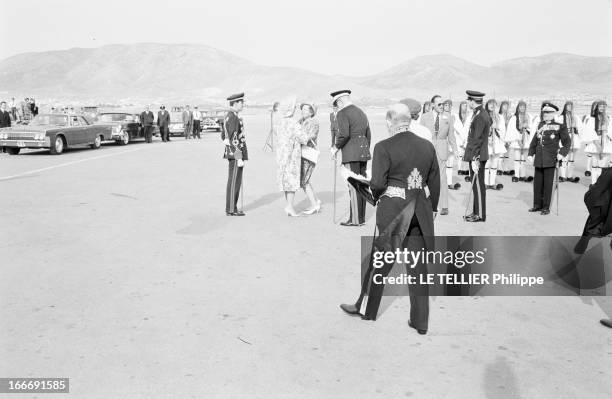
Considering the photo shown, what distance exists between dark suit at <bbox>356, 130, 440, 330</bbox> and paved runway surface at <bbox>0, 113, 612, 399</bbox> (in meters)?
0.49

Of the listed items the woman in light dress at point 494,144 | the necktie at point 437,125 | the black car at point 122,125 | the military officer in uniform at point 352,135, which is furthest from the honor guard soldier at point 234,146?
the black car at point 122,125

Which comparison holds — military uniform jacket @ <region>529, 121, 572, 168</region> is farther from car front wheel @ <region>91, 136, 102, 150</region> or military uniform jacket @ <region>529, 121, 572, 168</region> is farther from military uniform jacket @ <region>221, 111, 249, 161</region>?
car front wheel @ <region>91, 136, 102, 150</region>

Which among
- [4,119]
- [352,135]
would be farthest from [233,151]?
[4,119]

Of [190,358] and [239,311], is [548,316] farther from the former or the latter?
[190,358]

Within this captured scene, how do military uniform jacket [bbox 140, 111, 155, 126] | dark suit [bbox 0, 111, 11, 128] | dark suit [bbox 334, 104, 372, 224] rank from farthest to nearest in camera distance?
military uniform jacket [bbox 140, 111, 155, 126], dark suit [bbox 0, 111, 11, 128], dark suit [bbox 334, 104, 372, 224]

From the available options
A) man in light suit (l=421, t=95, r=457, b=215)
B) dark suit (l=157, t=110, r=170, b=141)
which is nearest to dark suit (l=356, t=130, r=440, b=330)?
man in light suit (l=421, t=95, r=457, b=215)

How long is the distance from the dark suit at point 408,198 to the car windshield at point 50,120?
20.2 m

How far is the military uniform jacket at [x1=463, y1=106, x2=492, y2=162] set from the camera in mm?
9258

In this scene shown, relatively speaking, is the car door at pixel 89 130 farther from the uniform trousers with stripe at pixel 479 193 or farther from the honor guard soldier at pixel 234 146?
the uniform trousers with stripe at pixel 479 193

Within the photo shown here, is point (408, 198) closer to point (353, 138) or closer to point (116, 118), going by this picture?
point (353, 138)

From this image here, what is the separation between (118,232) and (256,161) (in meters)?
11.2

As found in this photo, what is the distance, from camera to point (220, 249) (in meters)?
7.58

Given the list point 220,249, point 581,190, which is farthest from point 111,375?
point 581,190

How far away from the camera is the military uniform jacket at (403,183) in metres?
4.80
